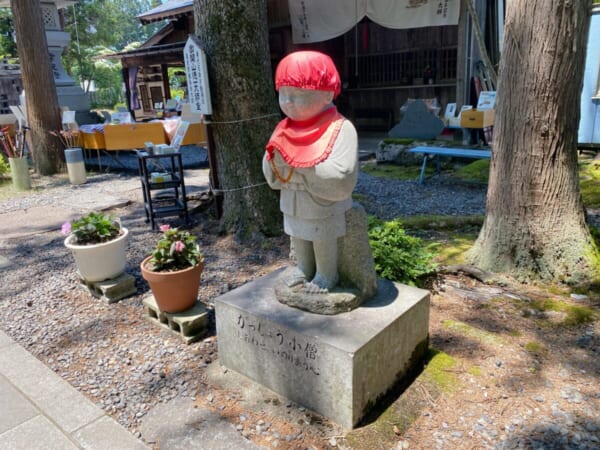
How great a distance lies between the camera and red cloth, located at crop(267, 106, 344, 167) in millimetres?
2264

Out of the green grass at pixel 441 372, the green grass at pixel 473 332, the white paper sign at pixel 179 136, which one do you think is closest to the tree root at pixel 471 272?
the green grass at pixel 473 332

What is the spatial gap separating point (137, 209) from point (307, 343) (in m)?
5.32

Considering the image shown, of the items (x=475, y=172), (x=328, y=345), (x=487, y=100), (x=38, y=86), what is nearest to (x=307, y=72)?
(x=328, y=345)

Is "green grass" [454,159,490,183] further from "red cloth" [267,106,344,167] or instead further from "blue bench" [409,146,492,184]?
"red cloth" [267,106,344,167]

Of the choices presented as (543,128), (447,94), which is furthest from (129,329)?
(447,94)

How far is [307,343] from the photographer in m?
2.37

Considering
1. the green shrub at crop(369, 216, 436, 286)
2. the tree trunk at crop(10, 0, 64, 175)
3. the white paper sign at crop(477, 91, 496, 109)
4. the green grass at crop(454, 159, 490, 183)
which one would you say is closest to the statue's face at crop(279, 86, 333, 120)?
the green shrub at crop(369, 216, 436, 286)

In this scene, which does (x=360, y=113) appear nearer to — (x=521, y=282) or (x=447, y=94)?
(x=447, y=94)

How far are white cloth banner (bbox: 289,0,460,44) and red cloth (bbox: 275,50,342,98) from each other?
356 inches

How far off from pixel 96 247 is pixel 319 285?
210 centimetres

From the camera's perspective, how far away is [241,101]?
4.82 meters

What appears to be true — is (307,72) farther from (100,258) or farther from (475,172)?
(475,172)

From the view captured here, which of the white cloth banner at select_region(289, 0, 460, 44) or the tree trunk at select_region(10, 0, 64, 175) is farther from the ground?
the white cloth banner at select_region(289, 0, 460, 44)

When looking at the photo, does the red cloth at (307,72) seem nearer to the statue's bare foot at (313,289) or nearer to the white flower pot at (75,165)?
the statue's bare foot at (313,289)
